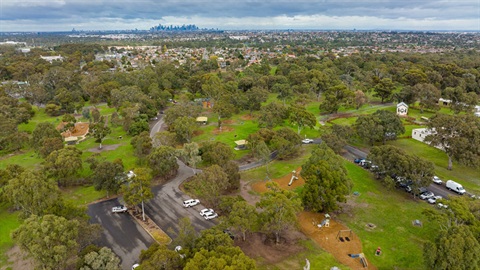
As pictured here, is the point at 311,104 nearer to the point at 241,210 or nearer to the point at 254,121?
Answer: the point at 254,121

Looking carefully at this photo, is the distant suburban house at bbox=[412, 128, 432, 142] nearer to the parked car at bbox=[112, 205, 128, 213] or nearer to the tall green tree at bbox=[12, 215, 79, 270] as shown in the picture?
the parked car at bbox=[112, 205, 128, 213]

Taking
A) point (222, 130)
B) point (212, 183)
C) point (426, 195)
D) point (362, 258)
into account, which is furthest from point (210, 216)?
point (222, 130)

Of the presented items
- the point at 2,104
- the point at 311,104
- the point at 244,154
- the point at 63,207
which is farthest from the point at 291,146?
the point at 2,104

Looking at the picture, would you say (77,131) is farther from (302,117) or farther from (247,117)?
(302,117)

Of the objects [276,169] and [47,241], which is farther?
[276,169]

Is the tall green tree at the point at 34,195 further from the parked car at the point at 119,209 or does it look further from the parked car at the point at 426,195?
the parked car at the point at 426,195

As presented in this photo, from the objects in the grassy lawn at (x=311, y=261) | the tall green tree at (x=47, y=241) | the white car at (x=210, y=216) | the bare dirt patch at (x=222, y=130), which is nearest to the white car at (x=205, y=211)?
the white car at (x=210, y=216)
